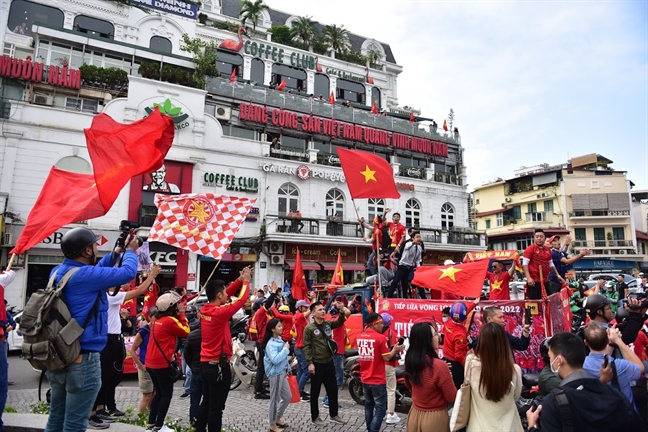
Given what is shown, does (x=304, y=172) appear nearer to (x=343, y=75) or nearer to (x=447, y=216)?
(x=447, y=216)

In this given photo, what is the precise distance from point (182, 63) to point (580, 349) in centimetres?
2701

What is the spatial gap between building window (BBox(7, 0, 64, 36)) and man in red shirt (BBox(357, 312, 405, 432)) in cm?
2741

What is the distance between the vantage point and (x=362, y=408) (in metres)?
7.75

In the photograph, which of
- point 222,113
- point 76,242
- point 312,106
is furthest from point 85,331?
point 312,106

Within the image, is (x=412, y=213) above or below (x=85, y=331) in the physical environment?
above

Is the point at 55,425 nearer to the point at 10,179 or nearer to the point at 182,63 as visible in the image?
the point at 10,179

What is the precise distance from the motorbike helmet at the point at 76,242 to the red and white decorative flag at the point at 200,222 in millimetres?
3355

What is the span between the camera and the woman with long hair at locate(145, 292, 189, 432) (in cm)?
561

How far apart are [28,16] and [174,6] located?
8.28m

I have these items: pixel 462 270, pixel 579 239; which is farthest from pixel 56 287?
pixel 579 239

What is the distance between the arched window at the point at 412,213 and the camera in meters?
29.7

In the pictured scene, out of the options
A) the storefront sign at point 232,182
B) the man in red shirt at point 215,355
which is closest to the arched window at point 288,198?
the storefront sign at point 232,182

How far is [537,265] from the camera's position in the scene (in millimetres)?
8258

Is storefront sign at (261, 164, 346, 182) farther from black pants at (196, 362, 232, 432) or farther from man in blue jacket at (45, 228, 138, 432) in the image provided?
man in blue jacket at (45, 228, 138, 432)
